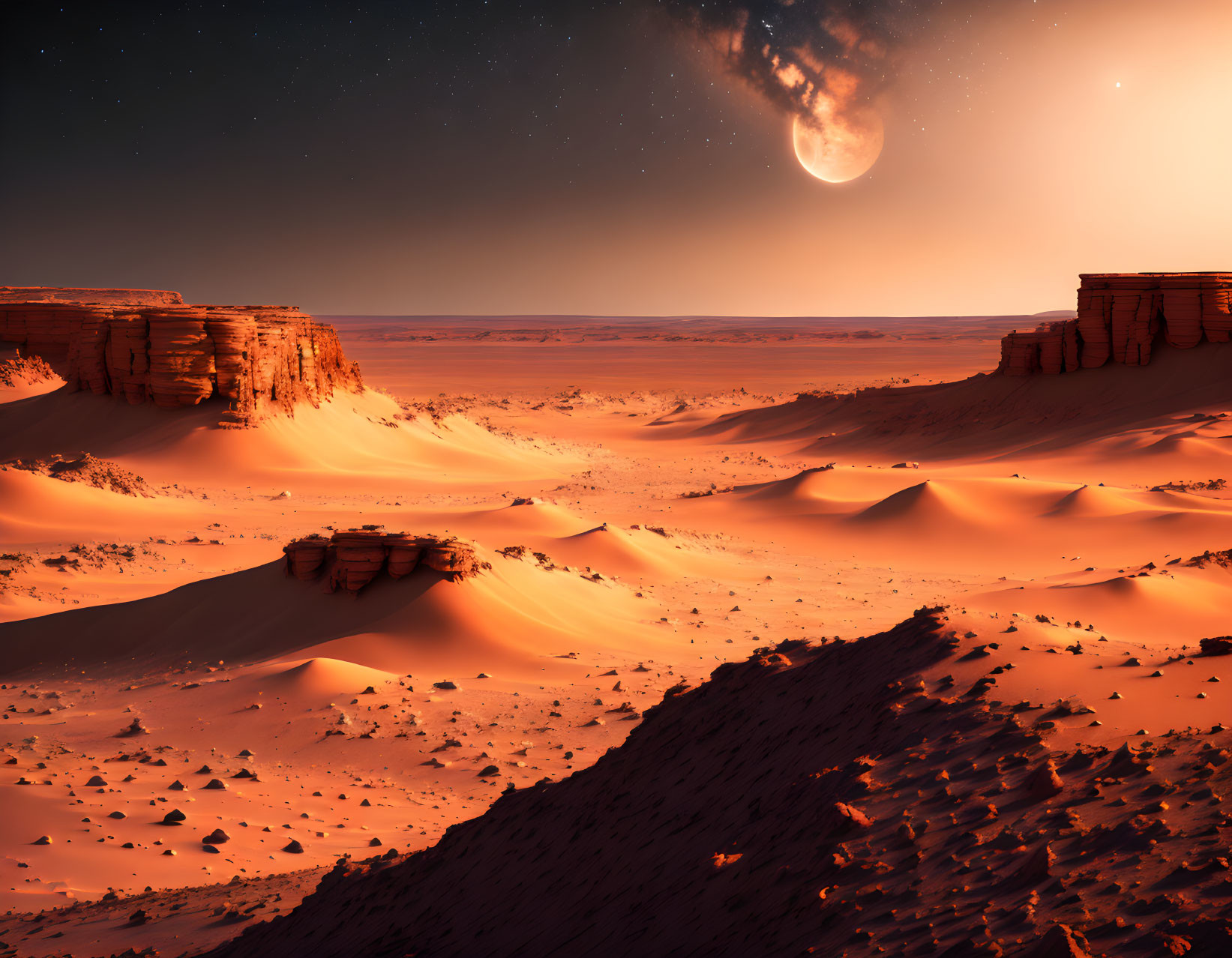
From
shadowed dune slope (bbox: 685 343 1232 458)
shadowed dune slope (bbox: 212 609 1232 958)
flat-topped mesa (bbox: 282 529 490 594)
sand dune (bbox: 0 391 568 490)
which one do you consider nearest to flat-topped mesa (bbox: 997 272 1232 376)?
shadowed dune slope (bbox: 685 343 1232 458)

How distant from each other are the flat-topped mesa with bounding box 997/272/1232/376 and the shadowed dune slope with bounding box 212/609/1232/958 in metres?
34.9

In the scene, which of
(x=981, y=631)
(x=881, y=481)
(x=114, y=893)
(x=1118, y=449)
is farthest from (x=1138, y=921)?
(x=1118, y=449)

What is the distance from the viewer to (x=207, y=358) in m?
30.8

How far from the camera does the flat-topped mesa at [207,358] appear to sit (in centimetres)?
3070

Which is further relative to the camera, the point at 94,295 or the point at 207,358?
the point at 94,295

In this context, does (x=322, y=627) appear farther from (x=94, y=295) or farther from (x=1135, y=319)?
(x=94, y=295)

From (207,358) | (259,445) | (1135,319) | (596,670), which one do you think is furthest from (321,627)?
(1135,319)

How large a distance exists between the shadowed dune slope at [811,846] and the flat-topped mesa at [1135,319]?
34946mm

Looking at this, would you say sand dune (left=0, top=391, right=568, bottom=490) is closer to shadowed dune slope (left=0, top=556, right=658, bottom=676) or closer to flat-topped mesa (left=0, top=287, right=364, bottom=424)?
flat-topped mesa (left=0, top=287, right=364, bottom=424)

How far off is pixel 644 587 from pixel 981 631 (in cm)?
1213

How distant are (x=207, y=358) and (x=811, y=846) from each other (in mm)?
29665

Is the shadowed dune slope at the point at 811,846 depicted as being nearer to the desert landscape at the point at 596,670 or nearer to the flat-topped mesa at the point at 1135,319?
the desert landscape at the point at 596,670

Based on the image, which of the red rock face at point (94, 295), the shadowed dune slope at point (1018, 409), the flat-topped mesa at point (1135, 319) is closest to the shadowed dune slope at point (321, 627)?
the shadowed dune slope at point (1018, 409)

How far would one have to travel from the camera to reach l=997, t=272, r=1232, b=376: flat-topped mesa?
3638 cm
